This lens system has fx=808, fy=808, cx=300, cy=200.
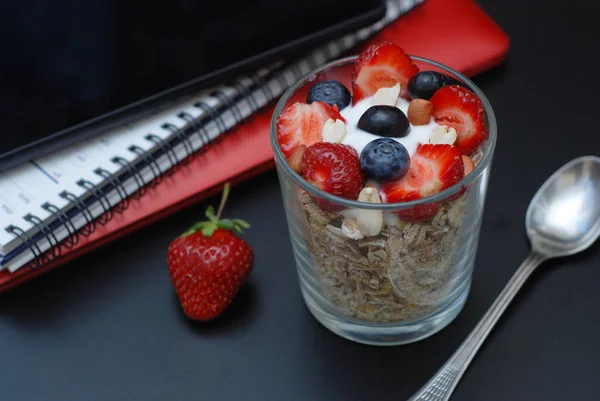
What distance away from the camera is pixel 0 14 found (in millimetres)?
850

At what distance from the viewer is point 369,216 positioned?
65 cm

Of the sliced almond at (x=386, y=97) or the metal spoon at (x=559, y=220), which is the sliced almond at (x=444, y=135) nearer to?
the sliced almond at (x=386, y=97)

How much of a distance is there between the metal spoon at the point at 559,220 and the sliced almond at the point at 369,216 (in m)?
0.19

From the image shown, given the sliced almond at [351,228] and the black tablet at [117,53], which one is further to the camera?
the black tablet at [117,53]

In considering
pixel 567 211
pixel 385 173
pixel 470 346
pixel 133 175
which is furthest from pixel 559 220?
pixel 133 175

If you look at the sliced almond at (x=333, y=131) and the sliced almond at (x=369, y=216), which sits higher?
the sliced almond at (x=333, y=131)

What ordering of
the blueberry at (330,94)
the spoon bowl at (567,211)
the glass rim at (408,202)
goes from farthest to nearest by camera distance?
1. the spoon bowl at (567,211)
2. the blueberry at (330,94)
3. the glass rim at (408,202)

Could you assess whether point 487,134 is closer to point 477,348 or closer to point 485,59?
point 477,348

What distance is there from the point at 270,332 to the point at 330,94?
250 millimetres

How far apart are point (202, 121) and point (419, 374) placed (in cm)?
40

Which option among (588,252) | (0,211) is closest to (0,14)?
(0,211)

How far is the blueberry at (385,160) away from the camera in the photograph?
0.65 m

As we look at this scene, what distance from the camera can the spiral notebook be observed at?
2.84ft

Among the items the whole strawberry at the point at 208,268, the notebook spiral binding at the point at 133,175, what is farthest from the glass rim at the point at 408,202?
the notebook spiral binding at the point at 133,175
